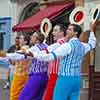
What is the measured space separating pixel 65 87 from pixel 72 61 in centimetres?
41

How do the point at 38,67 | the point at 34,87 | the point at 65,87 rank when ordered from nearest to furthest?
1. the point at 65,87
2. the point at 34,87
3. the point at 38,67

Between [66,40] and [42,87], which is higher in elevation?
[66,40]

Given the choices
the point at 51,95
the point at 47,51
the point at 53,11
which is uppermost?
the point at 53,11

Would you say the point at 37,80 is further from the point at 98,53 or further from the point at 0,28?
the point at 0,28

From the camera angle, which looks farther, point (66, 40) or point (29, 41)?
point (29, 41)

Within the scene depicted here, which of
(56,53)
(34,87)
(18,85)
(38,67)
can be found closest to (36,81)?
(34,87)

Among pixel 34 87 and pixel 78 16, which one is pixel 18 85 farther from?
pixel 78 16

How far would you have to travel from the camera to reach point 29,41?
32.4ft

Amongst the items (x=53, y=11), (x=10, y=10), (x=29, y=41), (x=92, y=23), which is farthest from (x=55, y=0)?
(x=92, y=23)

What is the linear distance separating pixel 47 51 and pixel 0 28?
43.3 feet

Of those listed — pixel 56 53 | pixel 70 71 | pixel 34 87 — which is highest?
pixel 56 53

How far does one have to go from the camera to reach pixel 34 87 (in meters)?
9.15

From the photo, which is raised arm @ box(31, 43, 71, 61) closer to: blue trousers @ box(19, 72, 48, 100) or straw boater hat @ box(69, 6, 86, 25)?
blue trousers @ box(19, 72, 48, 100)

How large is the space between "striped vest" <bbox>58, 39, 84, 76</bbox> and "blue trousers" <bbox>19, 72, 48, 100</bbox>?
1.03 meters
